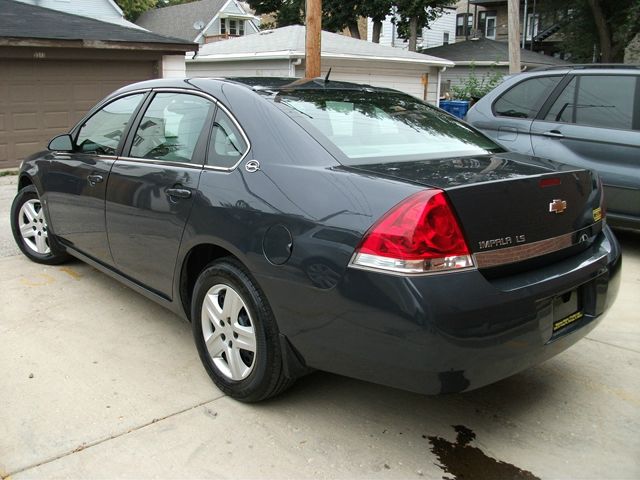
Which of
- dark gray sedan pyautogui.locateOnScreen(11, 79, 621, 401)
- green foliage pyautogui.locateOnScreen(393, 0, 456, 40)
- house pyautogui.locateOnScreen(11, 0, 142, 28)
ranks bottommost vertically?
dark gray sedan pyautogui.locateOnScreen(11, 79, 621, 401)

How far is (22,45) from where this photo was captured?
37.4 feet

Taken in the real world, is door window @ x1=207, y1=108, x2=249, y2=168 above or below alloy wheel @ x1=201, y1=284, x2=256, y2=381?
above

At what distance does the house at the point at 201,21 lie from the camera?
3650 cm

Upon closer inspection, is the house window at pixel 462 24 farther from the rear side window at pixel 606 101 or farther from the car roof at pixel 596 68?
the rear side window at pixel 606 101

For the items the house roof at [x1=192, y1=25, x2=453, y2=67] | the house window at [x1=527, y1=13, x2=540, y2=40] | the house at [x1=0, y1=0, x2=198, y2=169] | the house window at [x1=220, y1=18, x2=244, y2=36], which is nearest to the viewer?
the house at [x1=0, y1=0, x2=198, y2=169]

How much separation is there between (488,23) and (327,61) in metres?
29.0

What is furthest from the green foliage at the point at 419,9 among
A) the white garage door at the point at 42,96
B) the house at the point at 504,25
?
the white garage door at the point at 42,96

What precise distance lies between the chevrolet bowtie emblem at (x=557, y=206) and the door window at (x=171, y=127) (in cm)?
186

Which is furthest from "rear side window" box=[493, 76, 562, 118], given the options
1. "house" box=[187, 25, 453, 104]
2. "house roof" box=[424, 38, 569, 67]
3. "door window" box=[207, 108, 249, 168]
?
"house roof" box=[424, 38, 569, 67]

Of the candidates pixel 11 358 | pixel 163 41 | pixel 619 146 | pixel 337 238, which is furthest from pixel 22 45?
pixel 337 238

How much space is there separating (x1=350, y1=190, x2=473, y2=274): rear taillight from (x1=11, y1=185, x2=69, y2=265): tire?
345 centimetres

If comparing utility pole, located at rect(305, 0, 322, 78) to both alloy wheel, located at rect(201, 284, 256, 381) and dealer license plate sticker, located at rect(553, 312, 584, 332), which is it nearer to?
alloy wheel, located at rect(201, 284, 256, 381)

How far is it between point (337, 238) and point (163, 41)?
12361 millimetres

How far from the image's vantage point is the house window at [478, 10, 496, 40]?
137ft
